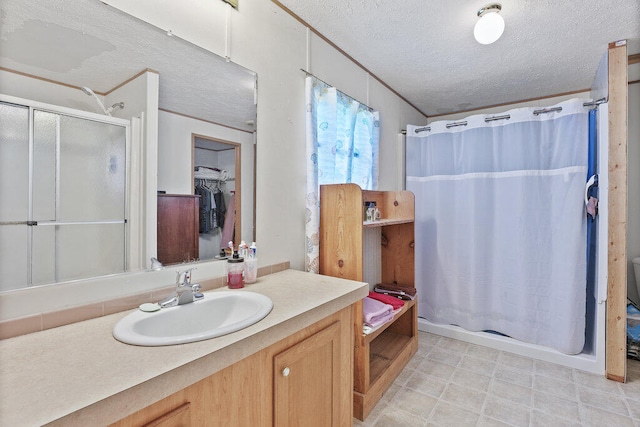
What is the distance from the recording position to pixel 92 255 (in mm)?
1016

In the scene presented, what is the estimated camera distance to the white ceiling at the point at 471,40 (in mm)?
1682

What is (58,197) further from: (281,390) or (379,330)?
(379,330)

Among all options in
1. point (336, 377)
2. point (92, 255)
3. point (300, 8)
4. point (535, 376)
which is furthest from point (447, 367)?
point (300, 8)

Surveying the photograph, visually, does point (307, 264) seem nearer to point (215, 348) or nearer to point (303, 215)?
point (303, 215)

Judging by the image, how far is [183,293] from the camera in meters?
1.10

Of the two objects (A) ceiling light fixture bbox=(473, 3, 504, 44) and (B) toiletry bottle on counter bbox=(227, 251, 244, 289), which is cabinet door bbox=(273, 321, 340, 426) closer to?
(B) toiletry bottle on counter bbox=(227, 251, 244, 289)

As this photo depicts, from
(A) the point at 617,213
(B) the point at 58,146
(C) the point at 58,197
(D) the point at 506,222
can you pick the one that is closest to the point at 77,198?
(C) the point at 58,197

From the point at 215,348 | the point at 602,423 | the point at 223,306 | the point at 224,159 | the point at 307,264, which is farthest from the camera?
the point at 307,264

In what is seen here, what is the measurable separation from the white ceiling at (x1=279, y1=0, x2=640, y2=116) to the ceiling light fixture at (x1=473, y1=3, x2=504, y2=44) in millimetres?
56

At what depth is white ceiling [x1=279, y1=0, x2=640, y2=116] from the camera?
5.52ft

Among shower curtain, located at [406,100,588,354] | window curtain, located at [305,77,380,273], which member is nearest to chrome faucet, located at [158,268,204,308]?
window curtain, located at [305,77,380,273]

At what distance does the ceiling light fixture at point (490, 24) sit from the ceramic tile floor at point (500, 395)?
209 centimetres

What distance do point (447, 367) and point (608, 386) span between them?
38.1 inches

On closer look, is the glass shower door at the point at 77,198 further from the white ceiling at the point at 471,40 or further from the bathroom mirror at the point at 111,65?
the white ceiling at the point at 471,40
